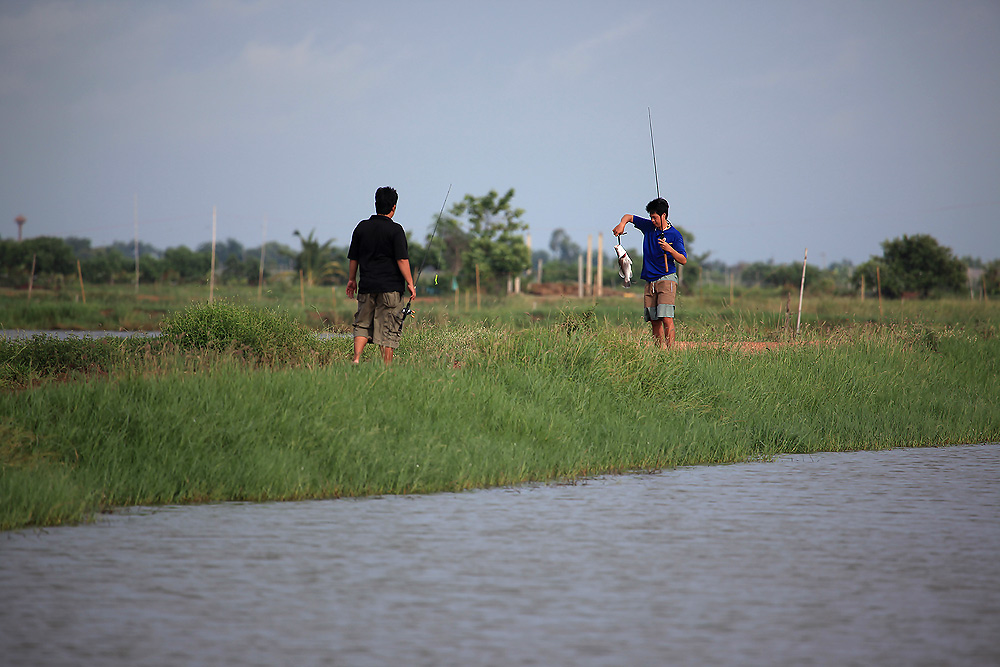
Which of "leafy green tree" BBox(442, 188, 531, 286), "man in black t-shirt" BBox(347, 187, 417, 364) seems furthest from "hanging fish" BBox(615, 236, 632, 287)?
"leafy green tree" BBox(442, 188, 531, 286)

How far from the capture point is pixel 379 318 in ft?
33.4

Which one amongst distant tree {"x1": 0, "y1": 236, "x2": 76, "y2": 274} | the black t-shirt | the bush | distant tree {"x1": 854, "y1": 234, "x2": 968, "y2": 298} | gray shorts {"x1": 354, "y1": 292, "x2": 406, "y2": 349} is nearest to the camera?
the black t-shirt

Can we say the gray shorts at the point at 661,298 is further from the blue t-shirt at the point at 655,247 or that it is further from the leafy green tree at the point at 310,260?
the leafy green tree at the point at 310,260

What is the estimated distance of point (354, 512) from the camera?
264 inches

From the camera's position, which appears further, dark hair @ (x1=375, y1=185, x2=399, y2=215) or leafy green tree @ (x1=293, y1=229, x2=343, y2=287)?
leafy green tree @ (x1=293, y1=229, x2=343, y2=287)

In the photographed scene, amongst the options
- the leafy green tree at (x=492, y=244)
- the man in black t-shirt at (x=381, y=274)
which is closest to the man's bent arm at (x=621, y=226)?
the man in black t-shirt at (x=381, y=274)

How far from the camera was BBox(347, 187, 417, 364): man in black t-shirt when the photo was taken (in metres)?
9.98

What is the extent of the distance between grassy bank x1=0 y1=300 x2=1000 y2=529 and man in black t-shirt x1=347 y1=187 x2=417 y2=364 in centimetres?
41

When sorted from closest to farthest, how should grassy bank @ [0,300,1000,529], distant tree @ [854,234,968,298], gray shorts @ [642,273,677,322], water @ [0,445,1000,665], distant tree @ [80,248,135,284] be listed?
water @ [0,445,1000,665] < grassy bank @ [0,300,1000,529] < gray shorts @ [642,273,677,322] < distant tree @ [854,234,968,298] < distant tree @ [80,248,135,284]

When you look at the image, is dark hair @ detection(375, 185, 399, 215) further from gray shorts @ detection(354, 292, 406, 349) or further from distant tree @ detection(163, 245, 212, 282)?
distant tree @ detection(163, 245, 212, 282)

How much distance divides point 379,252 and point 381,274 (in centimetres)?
21

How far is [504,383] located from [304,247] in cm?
4666

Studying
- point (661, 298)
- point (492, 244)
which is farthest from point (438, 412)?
point (492, 244)

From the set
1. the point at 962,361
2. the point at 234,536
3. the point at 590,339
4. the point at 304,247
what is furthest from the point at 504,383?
the point at 304,247
